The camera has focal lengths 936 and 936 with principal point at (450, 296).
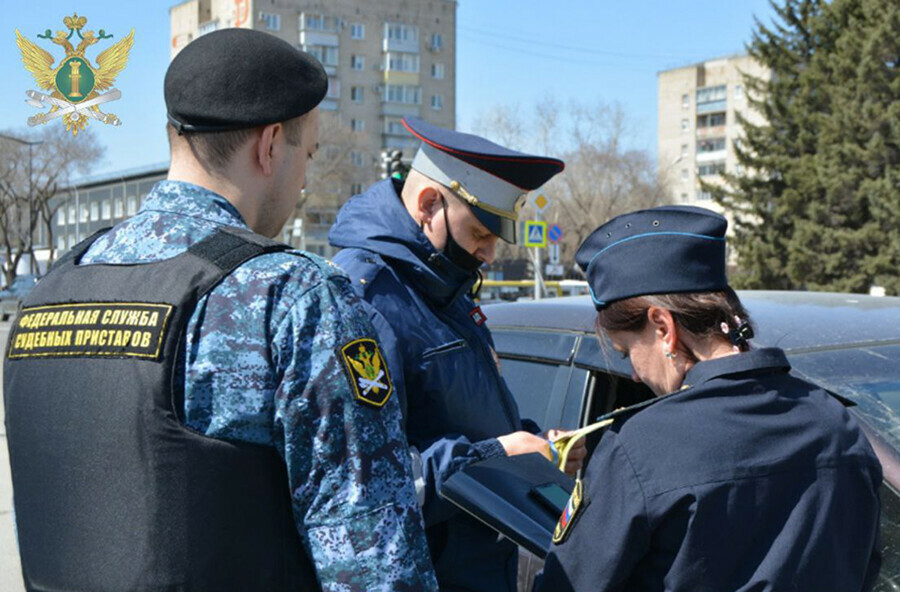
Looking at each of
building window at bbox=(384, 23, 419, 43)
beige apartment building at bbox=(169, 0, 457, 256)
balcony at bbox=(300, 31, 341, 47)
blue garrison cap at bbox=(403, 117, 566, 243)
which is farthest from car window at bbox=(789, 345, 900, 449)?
building window at bbox=(384, 23, 419, 43)

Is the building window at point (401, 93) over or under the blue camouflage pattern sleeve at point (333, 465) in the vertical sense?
over

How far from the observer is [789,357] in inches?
99.1

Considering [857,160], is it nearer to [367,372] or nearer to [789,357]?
[789,357]

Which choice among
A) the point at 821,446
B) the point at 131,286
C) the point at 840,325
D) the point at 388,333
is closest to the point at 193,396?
the point at 131,286

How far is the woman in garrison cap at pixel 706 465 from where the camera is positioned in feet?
4.91

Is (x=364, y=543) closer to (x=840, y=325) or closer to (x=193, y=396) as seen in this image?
(x=193, y=396)

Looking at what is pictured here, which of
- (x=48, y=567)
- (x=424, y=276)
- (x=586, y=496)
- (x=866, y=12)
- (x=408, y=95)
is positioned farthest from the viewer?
(x=408, y=95)

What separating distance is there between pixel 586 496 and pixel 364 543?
43 cm

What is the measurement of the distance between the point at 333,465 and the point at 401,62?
72134mm

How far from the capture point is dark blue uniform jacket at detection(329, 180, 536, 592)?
86.0 inches

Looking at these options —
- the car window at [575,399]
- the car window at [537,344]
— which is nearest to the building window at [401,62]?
the car window at [537,344]

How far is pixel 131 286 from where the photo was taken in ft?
4.74

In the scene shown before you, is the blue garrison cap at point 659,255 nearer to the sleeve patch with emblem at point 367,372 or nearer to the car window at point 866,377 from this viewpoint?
the sleeve patch with emblem at point 367,372

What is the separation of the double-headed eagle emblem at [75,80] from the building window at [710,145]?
8916 centimetres
